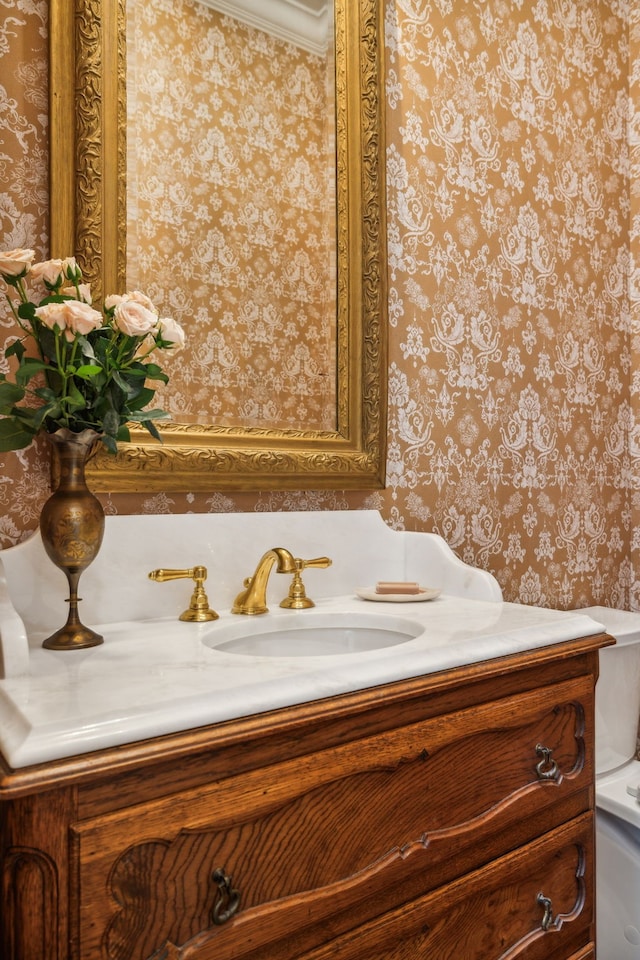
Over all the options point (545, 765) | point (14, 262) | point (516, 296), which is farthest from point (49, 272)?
point (516, 296)

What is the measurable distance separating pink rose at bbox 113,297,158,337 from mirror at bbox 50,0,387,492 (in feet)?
0.78

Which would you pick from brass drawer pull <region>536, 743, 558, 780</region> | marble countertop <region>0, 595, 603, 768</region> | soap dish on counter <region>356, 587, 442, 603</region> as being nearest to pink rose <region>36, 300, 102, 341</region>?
marble countertop <region>0, 595, 603, 768</region>

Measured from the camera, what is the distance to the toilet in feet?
4.93

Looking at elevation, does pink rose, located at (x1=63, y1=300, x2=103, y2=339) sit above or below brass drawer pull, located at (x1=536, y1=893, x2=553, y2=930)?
above

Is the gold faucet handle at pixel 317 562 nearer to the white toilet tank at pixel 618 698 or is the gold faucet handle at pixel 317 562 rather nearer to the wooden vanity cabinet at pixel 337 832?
the wooden vanity cabinet at pixel 337 832

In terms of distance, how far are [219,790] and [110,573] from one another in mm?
510

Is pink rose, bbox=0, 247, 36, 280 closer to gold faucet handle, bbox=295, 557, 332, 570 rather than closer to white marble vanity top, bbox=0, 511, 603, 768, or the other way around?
white marble vanity top, bbox=0, 511, 603, 768

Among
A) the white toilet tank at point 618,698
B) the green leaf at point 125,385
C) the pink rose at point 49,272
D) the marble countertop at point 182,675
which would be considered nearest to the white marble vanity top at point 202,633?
the marble countertop at point 182,675

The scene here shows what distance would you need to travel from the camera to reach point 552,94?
1.92m

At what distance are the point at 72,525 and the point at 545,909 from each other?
86 centimetres

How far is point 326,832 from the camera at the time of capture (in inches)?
29.6

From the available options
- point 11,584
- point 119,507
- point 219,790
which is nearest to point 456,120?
point 119,507

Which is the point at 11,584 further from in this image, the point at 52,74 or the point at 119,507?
A: the point at 52,74

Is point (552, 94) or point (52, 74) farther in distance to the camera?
point (552, 94)
